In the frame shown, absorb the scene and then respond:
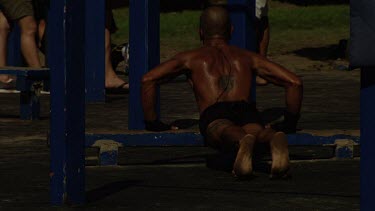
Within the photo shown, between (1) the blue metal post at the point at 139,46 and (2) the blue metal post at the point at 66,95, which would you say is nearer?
(2) the blue metal post at the point at 66,95

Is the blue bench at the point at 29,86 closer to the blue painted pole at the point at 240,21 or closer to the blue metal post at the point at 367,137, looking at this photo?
Result: the blue painted pole at the point at 240,21

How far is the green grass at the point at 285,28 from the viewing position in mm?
23219

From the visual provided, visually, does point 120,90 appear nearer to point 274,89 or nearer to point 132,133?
point 274,89

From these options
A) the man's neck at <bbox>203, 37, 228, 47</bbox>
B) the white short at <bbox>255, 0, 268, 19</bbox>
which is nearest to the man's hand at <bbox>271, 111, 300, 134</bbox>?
the man's neck at <bbox>203, 37, 228, 47</bbox>

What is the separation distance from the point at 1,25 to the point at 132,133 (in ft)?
19.2

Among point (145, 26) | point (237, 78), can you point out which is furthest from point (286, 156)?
point (145, 26)

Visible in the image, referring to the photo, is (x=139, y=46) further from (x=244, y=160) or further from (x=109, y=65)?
(x=109, y=65)

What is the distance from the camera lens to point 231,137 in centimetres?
755

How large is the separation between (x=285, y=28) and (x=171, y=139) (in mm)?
18686

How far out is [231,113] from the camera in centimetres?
796

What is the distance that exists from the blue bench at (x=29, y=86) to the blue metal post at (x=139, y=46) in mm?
1727

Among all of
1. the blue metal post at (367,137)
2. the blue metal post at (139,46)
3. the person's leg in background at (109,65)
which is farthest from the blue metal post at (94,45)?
the blue metal post at (367,137)

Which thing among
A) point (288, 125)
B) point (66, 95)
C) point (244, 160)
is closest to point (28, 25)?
point (288, 125)

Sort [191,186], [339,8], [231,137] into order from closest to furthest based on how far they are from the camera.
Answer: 1. [191,186]
2. [231,137]
3. [339,8]
